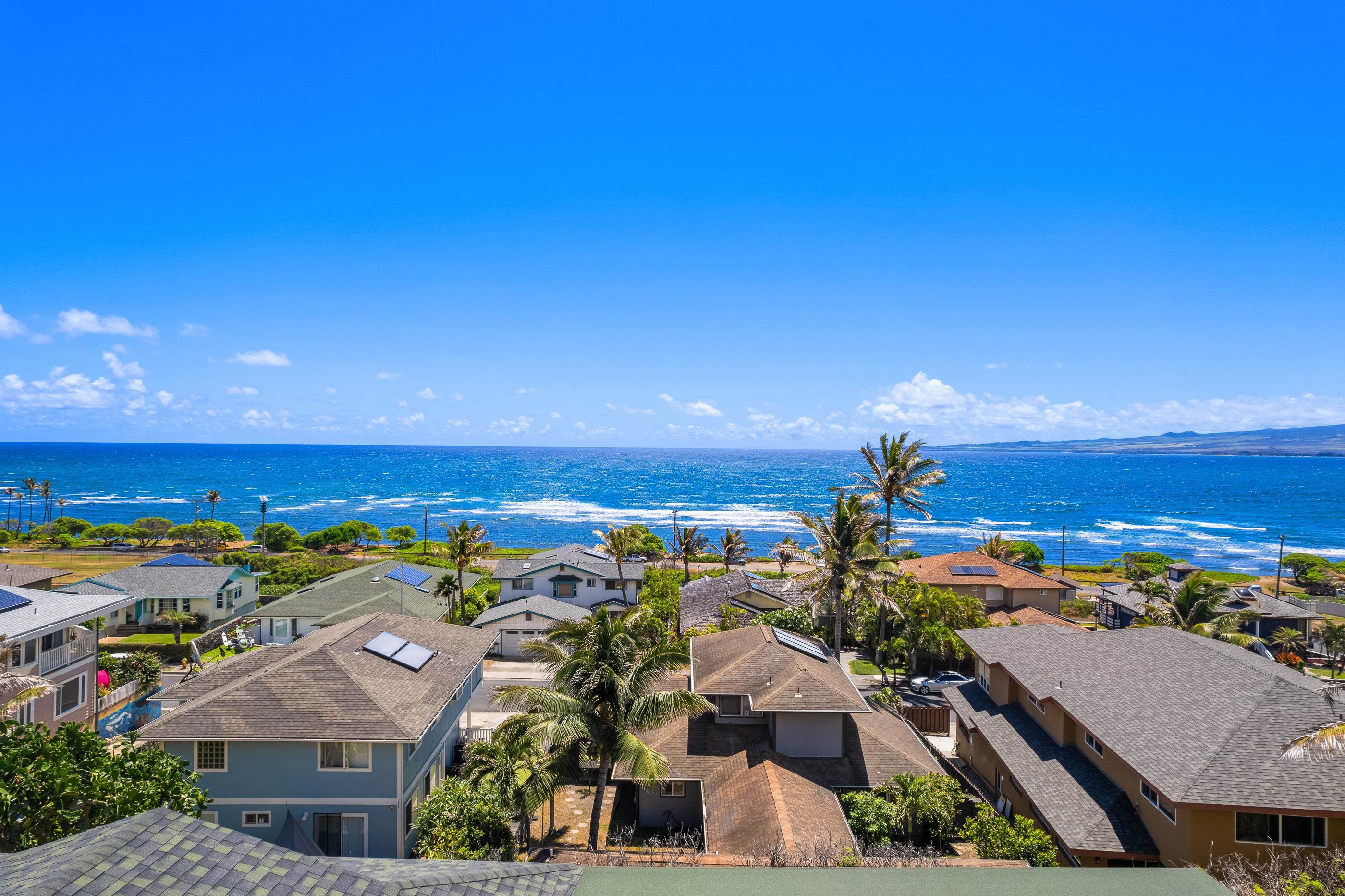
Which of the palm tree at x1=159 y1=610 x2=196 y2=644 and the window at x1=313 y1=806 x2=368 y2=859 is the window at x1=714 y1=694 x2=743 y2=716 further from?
the palm tree at x1=159 y1=610 x2=196 y2=644

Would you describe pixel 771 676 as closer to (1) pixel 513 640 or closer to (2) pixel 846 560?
(2) pixel 846 560

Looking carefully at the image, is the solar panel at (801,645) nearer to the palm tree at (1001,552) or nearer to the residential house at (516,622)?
the residential house at (516,622)

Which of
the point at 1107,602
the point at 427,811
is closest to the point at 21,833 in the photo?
the point at 427,811

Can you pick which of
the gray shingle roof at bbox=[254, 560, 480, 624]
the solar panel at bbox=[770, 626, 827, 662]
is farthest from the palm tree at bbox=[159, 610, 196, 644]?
the solar panel at bbox=[770, 626, 827, 662]

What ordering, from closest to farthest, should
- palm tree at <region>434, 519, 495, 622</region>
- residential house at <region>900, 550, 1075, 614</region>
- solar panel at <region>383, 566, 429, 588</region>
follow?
palm tree at <region>434, 519, 495, 622</region> → solar panel at <region>383, 566, 429, 588</region> → residential house at <region>900, 550, 1075, 614</region>

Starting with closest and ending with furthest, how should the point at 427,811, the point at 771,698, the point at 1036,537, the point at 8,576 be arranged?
the point at 427,811 < the point at 771,698 < the point at 8,576 < the point at 1036,537

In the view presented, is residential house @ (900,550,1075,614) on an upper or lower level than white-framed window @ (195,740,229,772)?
lower

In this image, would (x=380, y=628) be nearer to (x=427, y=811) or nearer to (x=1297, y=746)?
(x=427, y=811)
